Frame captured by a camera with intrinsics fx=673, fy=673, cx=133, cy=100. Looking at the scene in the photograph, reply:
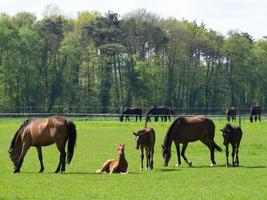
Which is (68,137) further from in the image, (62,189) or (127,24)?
(127,24)

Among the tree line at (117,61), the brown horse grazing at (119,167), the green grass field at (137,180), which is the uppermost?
the tree line at (117,61)

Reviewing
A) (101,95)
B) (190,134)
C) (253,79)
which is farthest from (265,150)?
(253,79)

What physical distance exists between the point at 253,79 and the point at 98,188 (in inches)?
3244

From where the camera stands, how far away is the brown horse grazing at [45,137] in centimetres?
1950

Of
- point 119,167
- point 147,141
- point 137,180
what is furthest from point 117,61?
point 137,180

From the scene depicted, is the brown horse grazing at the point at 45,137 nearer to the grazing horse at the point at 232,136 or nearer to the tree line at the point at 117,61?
the grazing horse at the point at 232,136

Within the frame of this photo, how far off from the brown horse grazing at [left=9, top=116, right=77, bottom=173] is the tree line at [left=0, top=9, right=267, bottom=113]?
193 feet

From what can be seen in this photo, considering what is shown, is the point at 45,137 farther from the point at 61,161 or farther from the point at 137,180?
the point at 137,180

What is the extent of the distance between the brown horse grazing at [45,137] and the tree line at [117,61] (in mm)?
58805

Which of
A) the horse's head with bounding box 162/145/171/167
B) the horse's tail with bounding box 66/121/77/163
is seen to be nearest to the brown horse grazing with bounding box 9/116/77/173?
the horse's tail with bounding box 66/121/77/163

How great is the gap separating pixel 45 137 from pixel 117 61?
69343 millimetres

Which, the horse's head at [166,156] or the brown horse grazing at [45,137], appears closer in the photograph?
the brown horse grazing at [45,137]

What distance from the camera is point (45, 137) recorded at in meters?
20.1

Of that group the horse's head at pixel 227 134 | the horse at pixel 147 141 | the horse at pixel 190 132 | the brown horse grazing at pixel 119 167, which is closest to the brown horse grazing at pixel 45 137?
the brown horse grazing at pixel 119 167
